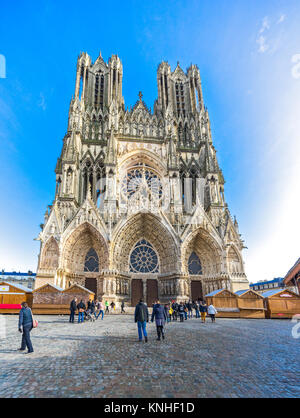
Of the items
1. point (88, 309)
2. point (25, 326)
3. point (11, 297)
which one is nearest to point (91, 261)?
point (11, 297)

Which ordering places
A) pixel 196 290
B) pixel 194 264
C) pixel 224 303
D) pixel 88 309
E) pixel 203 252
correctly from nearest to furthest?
1. pixel 88 309
2. pixel 224 303
3. pixel 196 290
4. pixel 203 252
5. pixel 194 264

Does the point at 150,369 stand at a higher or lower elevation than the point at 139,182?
lower

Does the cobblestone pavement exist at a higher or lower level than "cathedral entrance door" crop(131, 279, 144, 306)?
lower

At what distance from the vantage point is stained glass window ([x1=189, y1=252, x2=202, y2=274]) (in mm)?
21781

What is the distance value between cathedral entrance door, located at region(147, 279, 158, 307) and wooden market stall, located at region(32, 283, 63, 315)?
8.08 meters

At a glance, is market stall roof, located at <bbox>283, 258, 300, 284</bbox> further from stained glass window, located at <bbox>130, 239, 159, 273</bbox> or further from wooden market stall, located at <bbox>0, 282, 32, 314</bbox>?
stained glass window, located at <bbox>130, 239, 159, 273</bbox>

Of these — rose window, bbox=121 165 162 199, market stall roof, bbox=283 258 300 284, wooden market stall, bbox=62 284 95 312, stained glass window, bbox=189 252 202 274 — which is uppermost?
rose window, bbox=121 165 162 199

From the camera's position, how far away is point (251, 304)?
14.7 metres

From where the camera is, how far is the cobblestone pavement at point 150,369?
311 cm

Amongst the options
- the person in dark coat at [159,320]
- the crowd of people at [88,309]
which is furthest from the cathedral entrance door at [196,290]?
the person in dark coat at [159,320]

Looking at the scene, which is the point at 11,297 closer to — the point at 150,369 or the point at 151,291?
the point at 151,291

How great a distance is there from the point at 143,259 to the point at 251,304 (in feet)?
32.1

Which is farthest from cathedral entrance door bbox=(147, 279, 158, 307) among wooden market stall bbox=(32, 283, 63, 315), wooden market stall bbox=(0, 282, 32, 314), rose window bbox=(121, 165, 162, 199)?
wooden market stall bbox=(0, 282, 32, 314)
